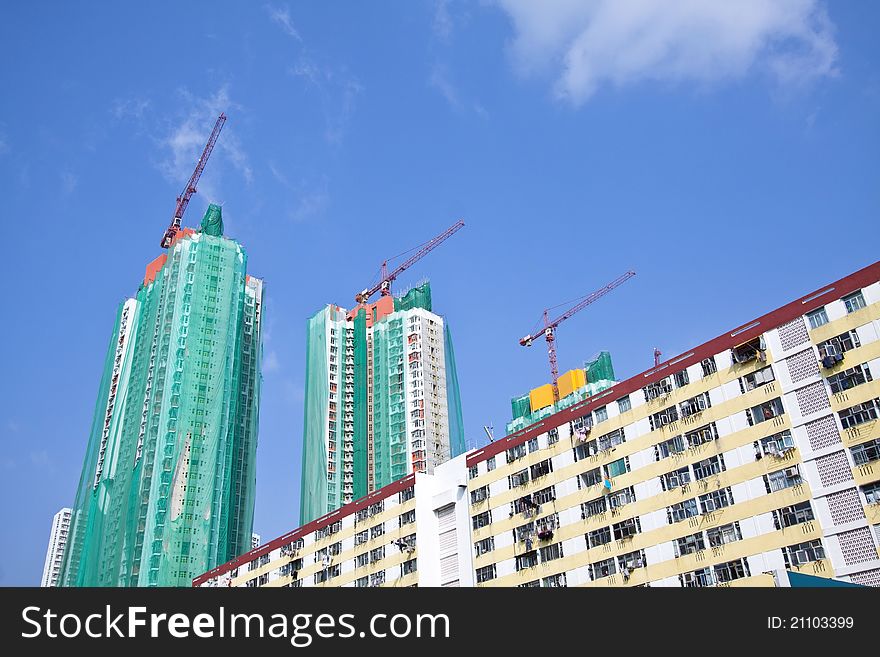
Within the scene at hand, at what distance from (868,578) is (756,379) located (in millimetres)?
10232

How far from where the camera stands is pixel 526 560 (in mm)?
45688

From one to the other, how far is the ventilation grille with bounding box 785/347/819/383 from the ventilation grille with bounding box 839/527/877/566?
733 centimetres

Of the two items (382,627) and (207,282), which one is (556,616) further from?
(207,282)

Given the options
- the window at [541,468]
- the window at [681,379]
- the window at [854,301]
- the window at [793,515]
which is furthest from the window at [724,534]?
the window at [854,301]

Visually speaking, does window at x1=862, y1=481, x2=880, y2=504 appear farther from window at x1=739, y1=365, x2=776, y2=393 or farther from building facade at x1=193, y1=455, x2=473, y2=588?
building facade at x1=193, y1=455, x2=473, y2=588

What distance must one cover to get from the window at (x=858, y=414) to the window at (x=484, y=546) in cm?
2189

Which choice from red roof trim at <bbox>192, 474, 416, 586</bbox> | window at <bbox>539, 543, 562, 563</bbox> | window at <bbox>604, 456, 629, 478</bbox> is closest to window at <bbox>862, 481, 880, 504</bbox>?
window at <bbox>604, 456, 629, 478</bbox>

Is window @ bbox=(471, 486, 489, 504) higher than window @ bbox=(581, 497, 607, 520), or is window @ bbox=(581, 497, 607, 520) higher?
window @ bbox=(471, 486, 489, 504)

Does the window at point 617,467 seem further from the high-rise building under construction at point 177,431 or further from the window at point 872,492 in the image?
the high-rise building under construction at point 177,431

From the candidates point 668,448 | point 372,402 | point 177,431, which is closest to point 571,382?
point 372,402

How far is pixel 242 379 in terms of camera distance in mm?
100875

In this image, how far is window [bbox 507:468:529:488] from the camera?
47.9 m

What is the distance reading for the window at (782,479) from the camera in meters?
35.5

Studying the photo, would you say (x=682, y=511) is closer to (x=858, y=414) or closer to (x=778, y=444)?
(x=778, y=444)
